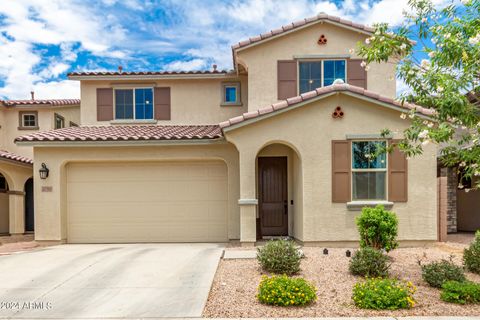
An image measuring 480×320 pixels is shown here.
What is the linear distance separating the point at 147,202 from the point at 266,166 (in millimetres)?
3963

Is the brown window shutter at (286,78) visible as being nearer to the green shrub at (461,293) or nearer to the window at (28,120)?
the green shrub at (461,293)

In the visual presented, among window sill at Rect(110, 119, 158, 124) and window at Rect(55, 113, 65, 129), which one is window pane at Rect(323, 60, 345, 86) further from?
window at Rect(55, 113, 65, 129)

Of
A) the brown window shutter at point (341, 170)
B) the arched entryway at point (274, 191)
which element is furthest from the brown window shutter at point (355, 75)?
the arched entryway at point (274, 191)

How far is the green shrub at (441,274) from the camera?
20.3 feet

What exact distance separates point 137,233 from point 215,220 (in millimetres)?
2526

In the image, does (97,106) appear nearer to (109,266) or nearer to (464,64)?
(109,266)

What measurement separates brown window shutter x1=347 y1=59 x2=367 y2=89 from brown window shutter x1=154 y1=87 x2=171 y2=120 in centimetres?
655

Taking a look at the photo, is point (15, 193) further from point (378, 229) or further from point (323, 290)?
point (378, 229)

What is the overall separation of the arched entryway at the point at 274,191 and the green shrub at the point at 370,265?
428 cm

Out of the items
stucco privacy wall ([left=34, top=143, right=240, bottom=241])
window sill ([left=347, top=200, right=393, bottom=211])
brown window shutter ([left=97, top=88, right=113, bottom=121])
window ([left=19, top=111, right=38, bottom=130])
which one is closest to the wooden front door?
stucco privacy wall ([left=34, top=143, right=240, bottom=241])

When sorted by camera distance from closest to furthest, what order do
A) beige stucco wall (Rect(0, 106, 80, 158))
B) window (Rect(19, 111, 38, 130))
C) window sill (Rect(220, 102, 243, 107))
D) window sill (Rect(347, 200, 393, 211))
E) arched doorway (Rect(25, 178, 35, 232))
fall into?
window sill (Rect(347, 200, 393, 211)), window sill (Rect(220, 102, 243, 107)), arched doorway (Rect(25, 178, 35, 232)), beige stucco wall (Rect(0, 106, 80, 158)), window (Rect(19, 111, 38, 130))

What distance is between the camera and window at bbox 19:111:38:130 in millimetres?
16959

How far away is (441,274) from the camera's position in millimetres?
6246

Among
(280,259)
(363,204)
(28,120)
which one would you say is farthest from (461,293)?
(28,120)
